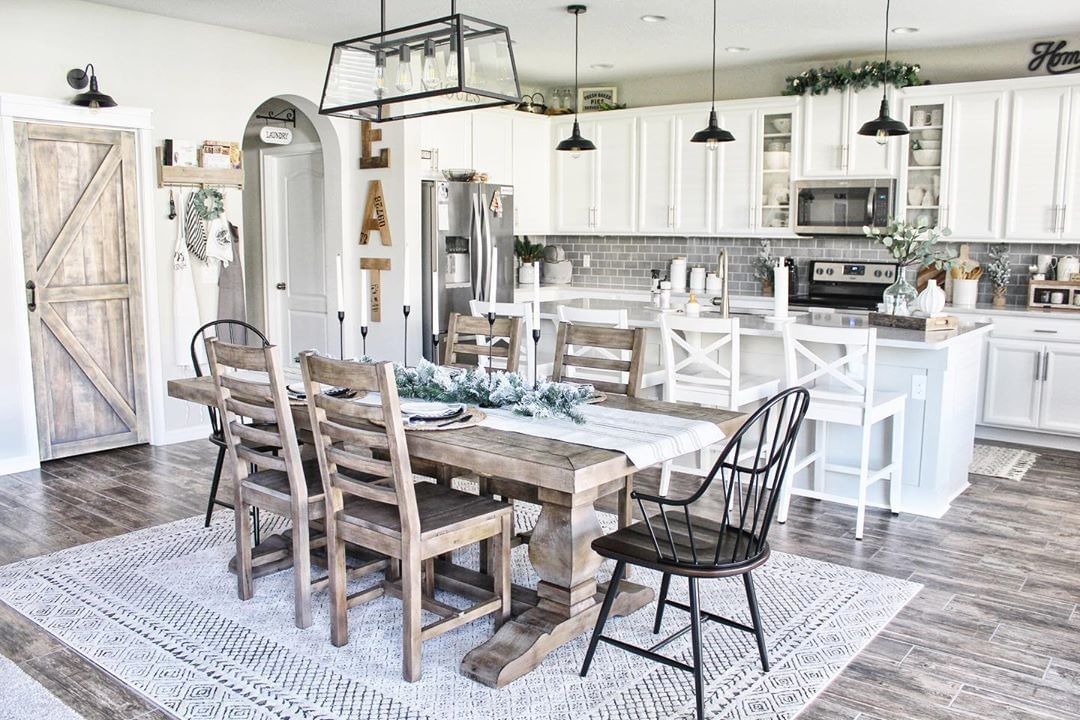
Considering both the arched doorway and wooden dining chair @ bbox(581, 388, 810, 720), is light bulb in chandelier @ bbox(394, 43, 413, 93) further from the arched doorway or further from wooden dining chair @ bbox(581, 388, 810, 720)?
the arched doorway

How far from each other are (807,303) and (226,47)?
15.0 ft

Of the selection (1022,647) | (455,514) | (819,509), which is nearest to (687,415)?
(455,514)

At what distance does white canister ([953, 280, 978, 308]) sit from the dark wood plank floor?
113 centimetres

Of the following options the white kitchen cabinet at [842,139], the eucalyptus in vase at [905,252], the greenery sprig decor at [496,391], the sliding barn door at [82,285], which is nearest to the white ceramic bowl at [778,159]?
the white kitchen cabinet at [842,139]

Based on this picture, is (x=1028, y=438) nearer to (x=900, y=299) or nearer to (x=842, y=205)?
(x=842, y=205)

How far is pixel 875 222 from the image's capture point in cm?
670

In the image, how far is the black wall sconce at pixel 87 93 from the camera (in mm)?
5191

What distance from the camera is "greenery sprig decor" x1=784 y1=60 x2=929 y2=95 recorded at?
21.2 ft

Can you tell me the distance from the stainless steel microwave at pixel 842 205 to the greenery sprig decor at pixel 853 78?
0.66 meters

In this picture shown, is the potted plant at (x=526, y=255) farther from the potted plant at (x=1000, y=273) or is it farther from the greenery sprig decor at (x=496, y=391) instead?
the greenery sprig decor at (x=496, y=391)

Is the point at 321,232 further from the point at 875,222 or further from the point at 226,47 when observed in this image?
the point at 875,222

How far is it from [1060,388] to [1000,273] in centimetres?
94

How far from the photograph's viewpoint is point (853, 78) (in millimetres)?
6566

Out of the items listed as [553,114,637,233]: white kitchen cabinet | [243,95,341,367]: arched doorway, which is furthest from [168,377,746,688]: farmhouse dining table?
[553,114,637,233]: white kitchen cabinet
